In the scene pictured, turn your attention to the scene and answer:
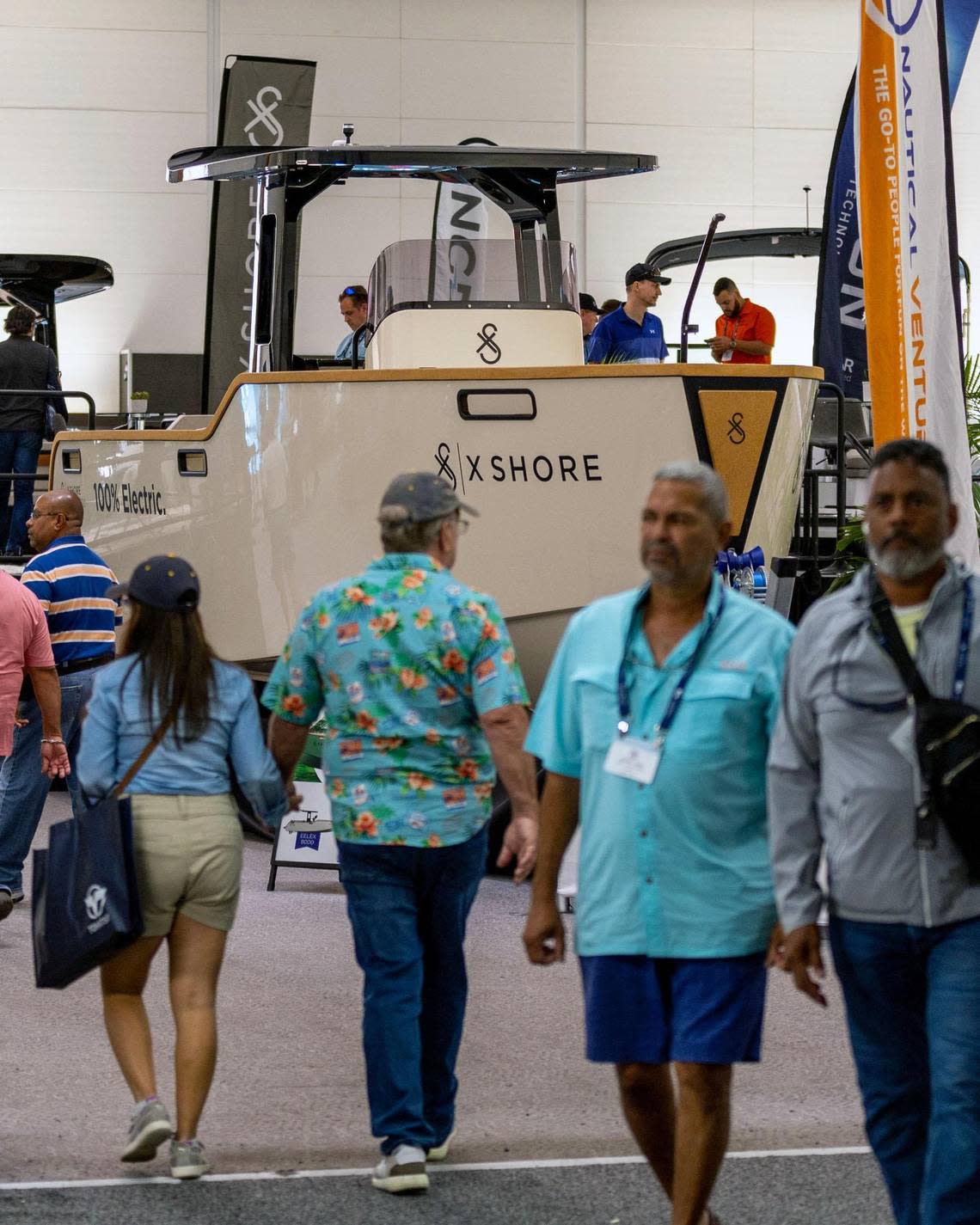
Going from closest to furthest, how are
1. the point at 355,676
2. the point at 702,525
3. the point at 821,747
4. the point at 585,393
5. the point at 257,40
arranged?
1. the point at 821,747
2. the point at 702,525
3. the point at 355,676
4. the point at 585,393
5. the point at 257,40

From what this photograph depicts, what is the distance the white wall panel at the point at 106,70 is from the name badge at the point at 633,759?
1766cm

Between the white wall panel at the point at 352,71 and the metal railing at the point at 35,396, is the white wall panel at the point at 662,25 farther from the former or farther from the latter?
the metal railing at the point at 35,396

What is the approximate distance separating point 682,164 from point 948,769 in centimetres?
1831

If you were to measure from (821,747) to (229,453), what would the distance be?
6020 mm

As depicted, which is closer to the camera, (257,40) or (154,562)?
(154,562)

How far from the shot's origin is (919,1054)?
132 inches

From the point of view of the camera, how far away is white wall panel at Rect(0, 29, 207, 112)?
1975cm

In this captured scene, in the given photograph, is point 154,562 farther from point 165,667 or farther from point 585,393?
point 585,393

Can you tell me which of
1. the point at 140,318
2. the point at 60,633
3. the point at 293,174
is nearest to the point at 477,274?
the point at 293,174

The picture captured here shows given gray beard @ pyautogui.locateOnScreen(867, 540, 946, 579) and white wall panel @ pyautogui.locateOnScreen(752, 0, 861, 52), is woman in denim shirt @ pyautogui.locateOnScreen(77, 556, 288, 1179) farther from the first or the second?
white wall panel @ pyautogui.locateOnScreen(752, 0, 861, 52)

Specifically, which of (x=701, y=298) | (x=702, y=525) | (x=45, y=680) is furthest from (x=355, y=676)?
(x=701, y=298)

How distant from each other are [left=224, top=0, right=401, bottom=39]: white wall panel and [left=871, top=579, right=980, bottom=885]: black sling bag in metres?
18.0

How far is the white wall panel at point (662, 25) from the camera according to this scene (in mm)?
20359

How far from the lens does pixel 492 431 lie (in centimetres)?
839
